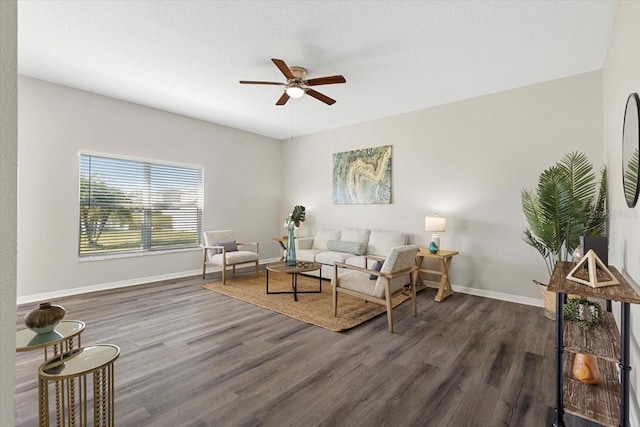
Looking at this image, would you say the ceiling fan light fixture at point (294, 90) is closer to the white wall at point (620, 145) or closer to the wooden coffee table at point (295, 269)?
the wooden coffee table at point (295, 269)

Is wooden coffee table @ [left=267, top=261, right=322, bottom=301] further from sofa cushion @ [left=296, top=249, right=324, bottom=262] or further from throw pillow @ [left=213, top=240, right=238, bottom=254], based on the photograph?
throw pillow @ [left=213, top=240, right=238, bottom=254]

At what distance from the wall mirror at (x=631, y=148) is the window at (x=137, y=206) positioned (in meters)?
5.73

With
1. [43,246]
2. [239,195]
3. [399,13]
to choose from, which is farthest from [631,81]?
[43,246]

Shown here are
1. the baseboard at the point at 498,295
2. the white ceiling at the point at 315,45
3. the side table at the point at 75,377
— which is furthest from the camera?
the baseboard at the point at 498,295

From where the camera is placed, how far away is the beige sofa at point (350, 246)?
4.89 meters

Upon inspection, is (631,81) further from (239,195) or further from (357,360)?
(239,195)

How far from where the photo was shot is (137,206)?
191 inches

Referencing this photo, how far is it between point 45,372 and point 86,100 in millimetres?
4390

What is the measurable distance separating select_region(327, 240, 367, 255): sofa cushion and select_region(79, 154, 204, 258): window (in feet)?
8.57

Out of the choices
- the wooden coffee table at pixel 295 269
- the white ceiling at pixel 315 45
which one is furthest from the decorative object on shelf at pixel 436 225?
the white ceiling at pixel 315 45

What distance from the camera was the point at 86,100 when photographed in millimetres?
4289

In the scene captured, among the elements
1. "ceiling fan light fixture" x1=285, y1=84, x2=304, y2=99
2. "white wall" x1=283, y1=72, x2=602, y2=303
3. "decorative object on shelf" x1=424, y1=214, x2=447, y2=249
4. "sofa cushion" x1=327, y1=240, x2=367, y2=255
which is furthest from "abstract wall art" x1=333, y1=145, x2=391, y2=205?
"ceiling fan light fixture" x1=285, y1=84, x2=304, y2=99

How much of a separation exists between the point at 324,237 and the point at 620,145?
427 cm

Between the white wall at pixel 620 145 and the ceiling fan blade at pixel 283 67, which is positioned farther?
the ceiling fan blade at pixel 283 67
